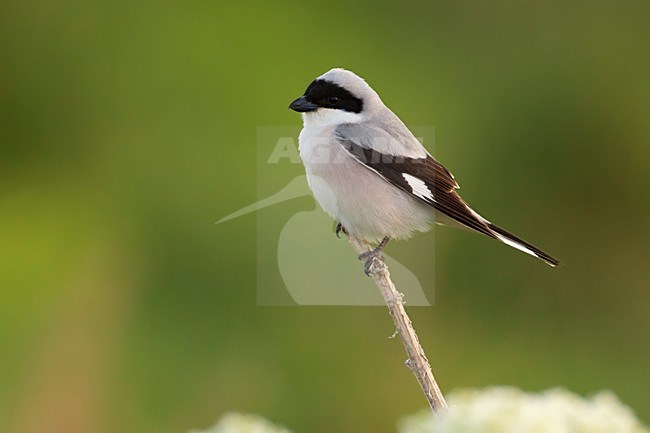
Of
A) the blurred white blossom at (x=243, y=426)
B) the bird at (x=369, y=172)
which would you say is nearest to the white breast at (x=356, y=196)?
the bird at (x=369, y=172)

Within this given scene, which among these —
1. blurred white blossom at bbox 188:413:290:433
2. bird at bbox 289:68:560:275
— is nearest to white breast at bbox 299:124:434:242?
bird at bbox 289:68:560:275

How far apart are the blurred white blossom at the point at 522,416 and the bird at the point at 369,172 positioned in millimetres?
998

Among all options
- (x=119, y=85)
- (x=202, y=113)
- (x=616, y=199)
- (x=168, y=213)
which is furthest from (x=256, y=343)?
(x=616, y=199)

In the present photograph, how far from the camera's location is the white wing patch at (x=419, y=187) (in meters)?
1.43

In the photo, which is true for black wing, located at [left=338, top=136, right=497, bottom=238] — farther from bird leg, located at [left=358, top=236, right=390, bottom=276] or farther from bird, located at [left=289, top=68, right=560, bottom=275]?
bird leg, located at [left=358, top=236, right=390, bottom=276]

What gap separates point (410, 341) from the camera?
952 millimetres

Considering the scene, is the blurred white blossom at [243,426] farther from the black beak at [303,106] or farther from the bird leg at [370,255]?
the black beak at [303,106]


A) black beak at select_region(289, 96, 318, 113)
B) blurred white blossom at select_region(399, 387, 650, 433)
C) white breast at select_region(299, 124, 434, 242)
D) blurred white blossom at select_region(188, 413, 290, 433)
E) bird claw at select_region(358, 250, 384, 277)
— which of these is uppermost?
black beak at select_region(289, 96, 318, 113)

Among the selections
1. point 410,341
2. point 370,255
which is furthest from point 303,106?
point 410,341

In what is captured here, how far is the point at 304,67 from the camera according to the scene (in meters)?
2.16

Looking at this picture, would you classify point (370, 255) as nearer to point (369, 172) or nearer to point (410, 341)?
point (369, 172)

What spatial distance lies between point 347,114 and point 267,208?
0.60 metres

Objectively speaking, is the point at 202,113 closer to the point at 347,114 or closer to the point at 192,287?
the point at 192,287

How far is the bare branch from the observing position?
0.78 metres
